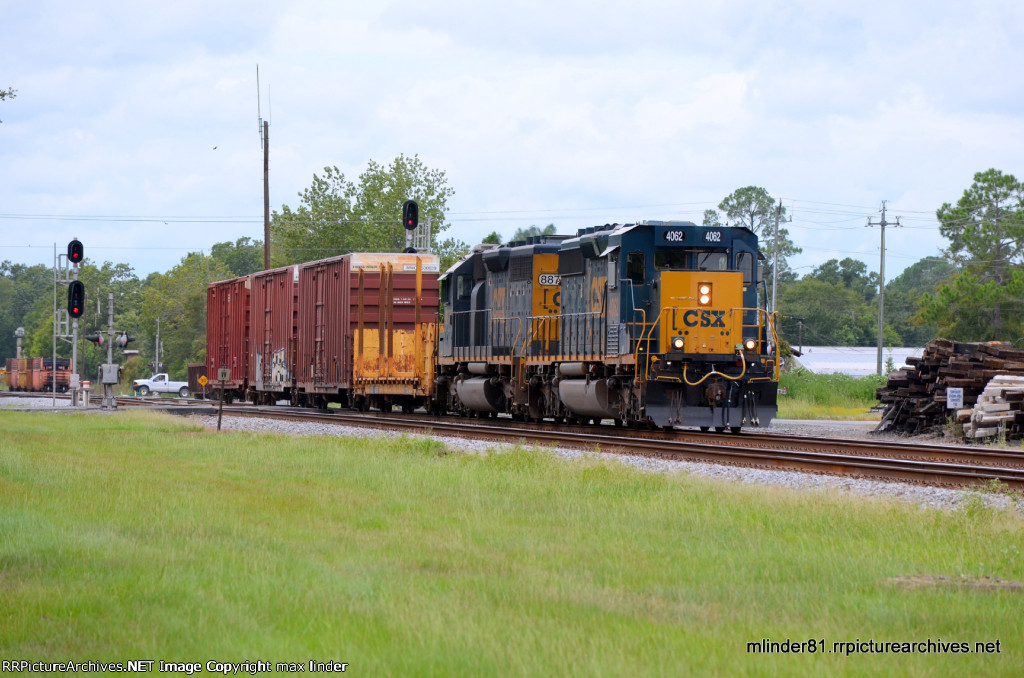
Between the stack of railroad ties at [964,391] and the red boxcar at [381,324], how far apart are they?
37.9 feet

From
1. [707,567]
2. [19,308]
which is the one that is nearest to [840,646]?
[707,567]

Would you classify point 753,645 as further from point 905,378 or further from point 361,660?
point 905,378

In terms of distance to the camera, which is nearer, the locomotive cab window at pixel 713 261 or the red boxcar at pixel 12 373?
the locomotive cab window at pixel 713 261

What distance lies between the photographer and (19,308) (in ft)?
598

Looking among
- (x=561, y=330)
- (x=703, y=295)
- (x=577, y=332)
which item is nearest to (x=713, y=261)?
(x=703, y=295)

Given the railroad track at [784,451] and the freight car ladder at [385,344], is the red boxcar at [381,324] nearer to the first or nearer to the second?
the freight car ladder at [385,344]

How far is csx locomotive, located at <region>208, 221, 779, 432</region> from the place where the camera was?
20.8m

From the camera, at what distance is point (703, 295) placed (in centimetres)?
2102

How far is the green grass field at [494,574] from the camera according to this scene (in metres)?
5.64

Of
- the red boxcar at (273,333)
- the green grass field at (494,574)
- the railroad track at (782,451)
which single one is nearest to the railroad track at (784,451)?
the railroad track at (782,451)

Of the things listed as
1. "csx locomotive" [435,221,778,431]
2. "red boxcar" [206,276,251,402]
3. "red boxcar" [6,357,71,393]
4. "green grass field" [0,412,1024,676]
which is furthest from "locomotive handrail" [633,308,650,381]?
"red boxcar" [6,357,71,393]

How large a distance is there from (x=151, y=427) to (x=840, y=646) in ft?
67.5

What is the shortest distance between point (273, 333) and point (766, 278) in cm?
2955

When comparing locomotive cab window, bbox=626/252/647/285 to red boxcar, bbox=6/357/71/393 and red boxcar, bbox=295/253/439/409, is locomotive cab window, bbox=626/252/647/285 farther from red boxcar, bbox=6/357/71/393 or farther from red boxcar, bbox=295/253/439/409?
red boxcar, bbox=6/357/71/393
